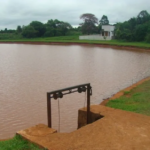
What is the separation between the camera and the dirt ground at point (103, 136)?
11.9ft

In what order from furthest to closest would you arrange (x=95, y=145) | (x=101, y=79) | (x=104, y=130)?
(x=101, y=79) < (x=104, y=130) < (x=95, y=145)

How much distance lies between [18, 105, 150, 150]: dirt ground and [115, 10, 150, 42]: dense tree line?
35.4 meters

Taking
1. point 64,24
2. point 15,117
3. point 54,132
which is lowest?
point 15,117

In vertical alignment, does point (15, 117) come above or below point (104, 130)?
below

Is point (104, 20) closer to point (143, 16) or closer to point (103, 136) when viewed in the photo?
point (143, 16)

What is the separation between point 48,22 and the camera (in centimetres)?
6706

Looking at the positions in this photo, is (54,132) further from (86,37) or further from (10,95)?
(86,37)

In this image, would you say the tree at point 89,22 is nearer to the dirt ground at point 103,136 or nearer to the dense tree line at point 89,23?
the dense tree line at point 89,23

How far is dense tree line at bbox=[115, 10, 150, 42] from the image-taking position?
4031cm

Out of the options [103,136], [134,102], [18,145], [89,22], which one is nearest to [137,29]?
[89,22]

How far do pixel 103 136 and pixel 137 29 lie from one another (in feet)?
130

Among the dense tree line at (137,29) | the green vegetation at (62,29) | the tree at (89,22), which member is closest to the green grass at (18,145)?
the dense tree line at (137,29)

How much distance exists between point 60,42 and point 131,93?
4115 cm

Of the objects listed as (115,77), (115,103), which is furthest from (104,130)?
(115,77)
